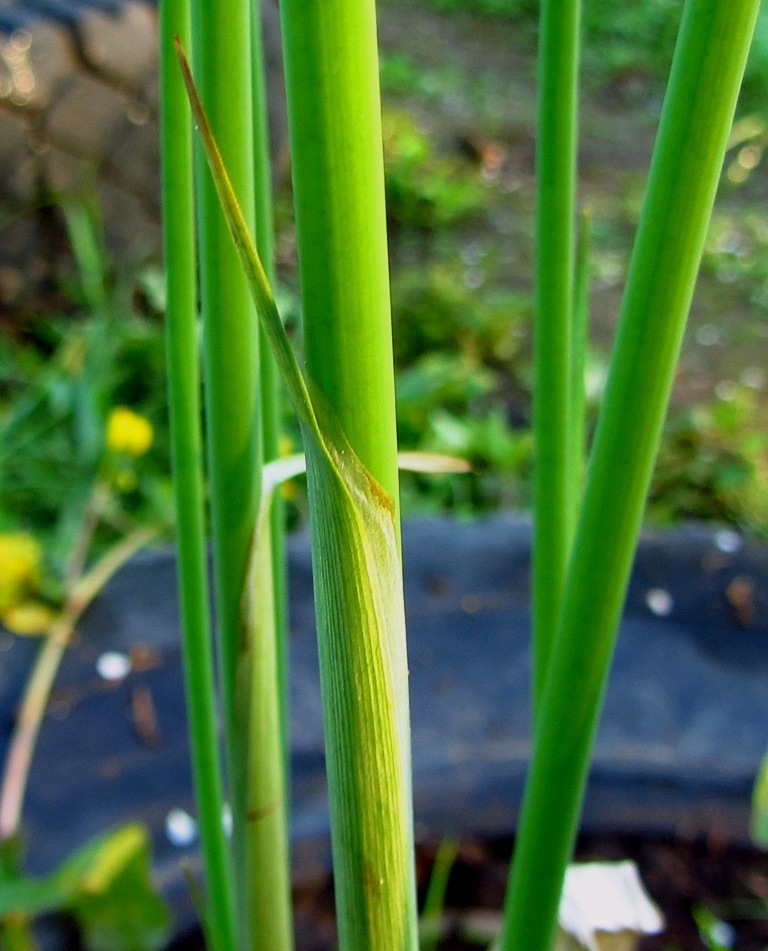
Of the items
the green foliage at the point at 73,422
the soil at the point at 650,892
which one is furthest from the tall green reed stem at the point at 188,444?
the green foliage at the point at 73,422

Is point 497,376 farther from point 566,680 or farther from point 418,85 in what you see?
point 418,85

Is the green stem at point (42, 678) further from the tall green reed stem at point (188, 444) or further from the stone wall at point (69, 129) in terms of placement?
the stone wall at point (69, 129)

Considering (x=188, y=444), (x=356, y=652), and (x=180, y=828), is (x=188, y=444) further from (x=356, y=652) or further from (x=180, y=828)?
(x=180, y=828)

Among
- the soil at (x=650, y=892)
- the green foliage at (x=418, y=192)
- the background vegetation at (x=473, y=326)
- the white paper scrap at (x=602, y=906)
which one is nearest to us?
the white paper scrap at (x=602, y=906)

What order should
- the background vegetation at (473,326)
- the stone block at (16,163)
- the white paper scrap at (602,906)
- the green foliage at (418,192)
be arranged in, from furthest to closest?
the green foliage at (418,192)
the stone block at (16,163)
the background vegetation at (473,326)
the white paper scrap at (602,906)

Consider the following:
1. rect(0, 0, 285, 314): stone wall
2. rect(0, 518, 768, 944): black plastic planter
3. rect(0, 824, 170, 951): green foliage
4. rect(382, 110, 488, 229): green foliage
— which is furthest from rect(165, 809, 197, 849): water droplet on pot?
rect(382, 110, 488, 229): green foliage

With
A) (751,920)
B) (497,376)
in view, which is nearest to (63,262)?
(497,376)
